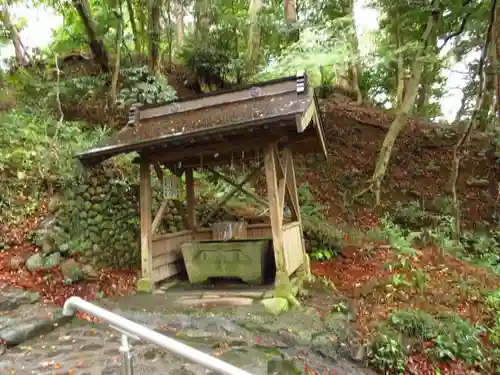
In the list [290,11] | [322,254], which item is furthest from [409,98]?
[290,11]

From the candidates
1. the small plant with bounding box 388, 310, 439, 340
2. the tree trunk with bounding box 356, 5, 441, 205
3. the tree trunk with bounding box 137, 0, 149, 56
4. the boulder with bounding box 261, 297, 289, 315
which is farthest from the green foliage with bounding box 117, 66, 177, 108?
the small plant with bounding box 388, 310, 439, 340

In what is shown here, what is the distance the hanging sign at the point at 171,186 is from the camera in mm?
6770

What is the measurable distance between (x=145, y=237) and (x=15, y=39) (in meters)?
10.3

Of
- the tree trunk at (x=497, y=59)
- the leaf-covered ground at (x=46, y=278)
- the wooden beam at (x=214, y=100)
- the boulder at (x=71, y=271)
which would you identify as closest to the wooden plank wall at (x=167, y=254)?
the leaf-covered ground at (x=46, y=278)

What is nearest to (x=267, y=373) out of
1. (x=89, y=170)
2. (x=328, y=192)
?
(x=89, y=170)

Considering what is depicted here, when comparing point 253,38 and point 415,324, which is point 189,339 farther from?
point 253,38

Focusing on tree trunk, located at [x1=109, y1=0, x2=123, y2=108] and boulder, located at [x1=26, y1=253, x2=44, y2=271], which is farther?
tree trunk, located at [x1=109, y1=0, x2=123, y2=108]

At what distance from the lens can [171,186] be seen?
6836 mm

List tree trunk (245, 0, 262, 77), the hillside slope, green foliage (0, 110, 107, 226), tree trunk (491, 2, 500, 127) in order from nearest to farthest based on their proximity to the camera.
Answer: green foliage (0, 110, 107, 226) < tree trunk (491, 2, 500, 127) < the hillside slope < tree trunk (245, 0, 262, 77)

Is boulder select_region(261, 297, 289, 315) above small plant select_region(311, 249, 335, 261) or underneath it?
underneath

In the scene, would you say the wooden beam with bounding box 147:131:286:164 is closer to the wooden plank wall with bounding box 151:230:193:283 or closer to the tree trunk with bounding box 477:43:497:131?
the wooden plank wall with bounding box 151:230:193:283

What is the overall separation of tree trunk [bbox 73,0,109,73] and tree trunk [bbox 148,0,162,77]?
144 centimetres

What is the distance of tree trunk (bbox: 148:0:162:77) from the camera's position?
11616 millimetres

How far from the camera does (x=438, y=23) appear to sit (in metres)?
10.7
